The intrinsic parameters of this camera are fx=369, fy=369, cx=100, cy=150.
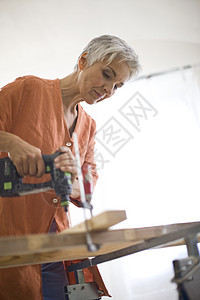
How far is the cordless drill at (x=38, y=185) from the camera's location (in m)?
1.17

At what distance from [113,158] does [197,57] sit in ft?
3.97

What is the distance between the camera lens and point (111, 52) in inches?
60.6

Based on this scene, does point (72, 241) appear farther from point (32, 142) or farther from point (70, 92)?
point (70, 92)

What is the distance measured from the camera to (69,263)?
1559 mm

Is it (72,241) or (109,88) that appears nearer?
(72,241)

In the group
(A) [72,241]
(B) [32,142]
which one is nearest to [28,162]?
(B) [32,142]

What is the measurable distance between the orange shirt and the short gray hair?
0.69 ft

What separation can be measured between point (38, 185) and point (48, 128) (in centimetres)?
38

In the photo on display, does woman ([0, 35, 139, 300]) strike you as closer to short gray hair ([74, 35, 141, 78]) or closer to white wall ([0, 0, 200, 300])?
Result: short gray hair ([74, 35, 141, 78])

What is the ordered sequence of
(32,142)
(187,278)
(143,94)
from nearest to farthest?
(187,278) → (32,142) → (143,94)

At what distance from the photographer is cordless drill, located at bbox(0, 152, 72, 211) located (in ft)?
3.84

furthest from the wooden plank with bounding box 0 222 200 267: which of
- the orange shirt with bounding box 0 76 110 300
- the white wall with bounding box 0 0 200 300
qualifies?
the white wall with bounding box 0 0 200 300

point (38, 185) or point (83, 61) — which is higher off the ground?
point (83, 61)

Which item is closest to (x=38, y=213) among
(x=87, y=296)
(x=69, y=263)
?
(x=69, y=263)
